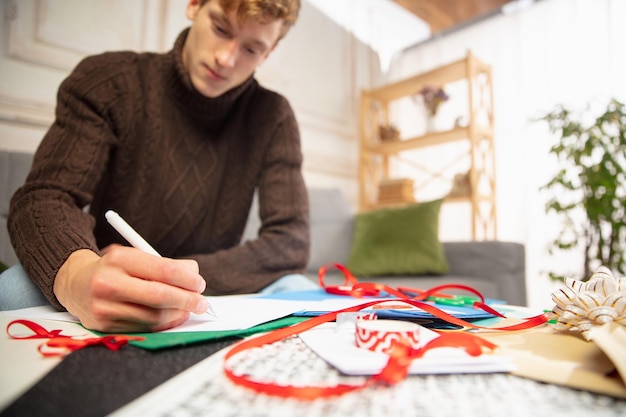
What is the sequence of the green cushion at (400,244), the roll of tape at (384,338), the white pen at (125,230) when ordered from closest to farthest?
1. the roll of tape at (384,338)
2. the white pen at (125,230)
3. the green cushion at (400,244)

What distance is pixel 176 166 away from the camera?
3.12 ft

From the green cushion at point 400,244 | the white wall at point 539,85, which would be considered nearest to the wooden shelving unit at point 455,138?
the white wall at point 539,85

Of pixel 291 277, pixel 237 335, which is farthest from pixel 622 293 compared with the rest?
pixel 291 277

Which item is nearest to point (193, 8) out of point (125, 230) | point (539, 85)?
point (125, 230)

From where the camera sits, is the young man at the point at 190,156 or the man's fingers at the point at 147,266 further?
the young man at the point at 190,156

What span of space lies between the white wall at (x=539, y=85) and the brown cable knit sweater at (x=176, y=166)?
1.90 m

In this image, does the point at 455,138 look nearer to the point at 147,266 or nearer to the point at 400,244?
the point at 400,244

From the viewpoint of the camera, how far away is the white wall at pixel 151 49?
1.61 metres

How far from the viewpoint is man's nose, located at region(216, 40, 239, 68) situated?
869 millimetres

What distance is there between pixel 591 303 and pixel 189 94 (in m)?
0.90

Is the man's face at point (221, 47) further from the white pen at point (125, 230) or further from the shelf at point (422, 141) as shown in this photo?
the shelf at point (422, 141)

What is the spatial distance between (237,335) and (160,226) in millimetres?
652

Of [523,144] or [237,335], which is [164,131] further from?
[523,144]

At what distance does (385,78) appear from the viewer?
3502 millimetres
